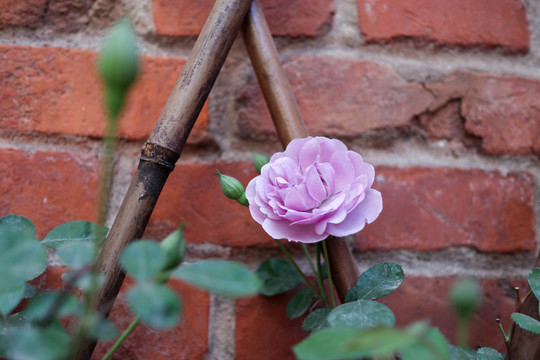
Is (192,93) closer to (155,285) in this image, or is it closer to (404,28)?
(155,285)

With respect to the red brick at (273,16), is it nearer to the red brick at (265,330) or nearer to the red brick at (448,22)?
the red brick at (448,22)

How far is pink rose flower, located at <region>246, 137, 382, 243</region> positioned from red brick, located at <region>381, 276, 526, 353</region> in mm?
212

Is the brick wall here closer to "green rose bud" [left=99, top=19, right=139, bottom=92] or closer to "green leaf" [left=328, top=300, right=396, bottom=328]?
"green leaf" [left=328, top=300, right=396, bottom=328]

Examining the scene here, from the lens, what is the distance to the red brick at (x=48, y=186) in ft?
1.68

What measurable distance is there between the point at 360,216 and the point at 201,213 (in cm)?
22

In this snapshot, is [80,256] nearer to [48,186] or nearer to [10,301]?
[10,301]

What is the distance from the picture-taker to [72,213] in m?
0.52

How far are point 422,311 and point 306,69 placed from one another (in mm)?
339

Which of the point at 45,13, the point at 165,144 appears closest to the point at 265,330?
the point at 165,144

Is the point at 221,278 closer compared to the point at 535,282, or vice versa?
the point at 221,278

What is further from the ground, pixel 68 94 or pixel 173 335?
pixel 68 94

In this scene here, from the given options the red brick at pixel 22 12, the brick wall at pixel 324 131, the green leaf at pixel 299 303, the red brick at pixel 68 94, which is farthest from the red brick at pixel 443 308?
the red brick at pixel 22 12

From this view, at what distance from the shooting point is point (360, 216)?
0.38 m

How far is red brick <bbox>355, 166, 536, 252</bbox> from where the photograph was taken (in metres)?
0.56
